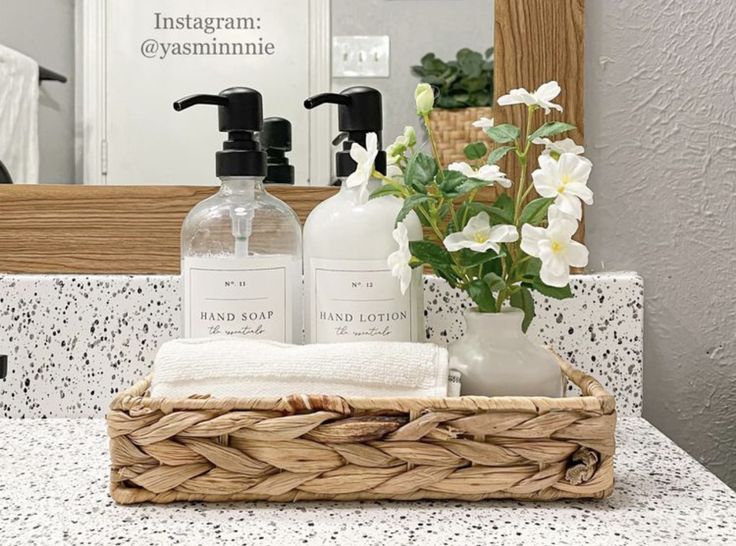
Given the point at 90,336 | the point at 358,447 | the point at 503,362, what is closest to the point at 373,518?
the point at 358,447

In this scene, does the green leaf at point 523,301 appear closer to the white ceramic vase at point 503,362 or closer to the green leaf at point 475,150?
the white ceramic vase at point 503,362

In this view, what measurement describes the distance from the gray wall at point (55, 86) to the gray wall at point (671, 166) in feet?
1.83

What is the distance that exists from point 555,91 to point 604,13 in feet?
0.82

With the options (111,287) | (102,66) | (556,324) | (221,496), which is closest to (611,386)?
(556,324)

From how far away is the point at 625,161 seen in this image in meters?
0.78

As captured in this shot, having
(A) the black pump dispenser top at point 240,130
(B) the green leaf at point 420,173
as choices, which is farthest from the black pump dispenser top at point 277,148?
(B) the green leaf at point 420,173

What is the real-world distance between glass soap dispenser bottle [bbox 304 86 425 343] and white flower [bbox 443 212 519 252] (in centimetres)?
8

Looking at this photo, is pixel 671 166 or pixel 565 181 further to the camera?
pixel 671 166

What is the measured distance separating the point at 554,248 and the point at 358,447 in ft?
0.65

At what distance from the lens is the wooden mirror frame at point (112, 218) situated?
781 mm

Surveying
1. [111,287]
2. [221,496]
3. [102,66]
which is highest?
[102,66]

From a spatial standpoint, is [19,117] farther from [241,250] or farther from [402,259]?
[402,259]

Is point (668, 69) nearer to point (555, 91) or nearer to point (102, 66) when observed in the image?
point (555, 91)

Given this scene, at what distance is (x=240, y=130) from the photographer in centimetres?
64
